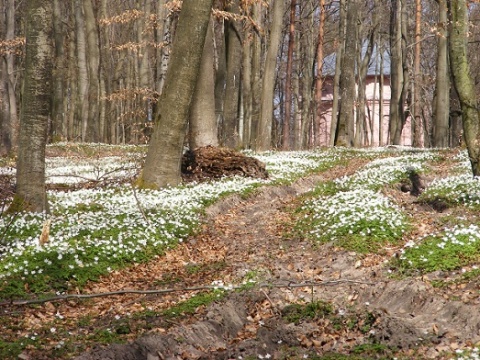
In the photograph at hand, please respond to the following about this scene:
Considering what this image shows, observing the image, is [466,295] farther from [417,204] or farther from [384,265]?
[417,204]

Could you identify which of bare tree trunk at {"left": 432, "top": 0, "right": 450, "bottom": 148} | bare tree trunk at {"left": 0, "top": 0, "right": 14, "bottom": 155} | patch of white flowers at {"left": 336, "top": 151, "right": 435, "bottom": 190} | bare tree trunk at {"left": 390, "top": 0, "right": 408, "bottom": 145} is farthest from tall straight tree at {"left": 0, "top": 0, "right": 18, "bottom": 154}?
bare tree trunk at {"left": 390, "top": 0, "right": 408, "bottom": 145}

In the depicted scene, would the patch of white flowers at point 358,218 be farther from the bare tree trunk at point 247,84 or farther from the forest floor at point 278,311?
the bare tree trunk at point 247,84

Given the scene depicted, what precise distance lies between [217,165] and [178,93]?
459cm

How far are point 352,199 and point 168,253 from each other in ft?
17.1

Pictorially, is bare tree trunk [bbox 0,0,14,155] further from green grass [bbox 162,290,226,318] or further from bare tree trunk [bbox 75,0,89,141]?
green grass [bbox 162,290,226,318]

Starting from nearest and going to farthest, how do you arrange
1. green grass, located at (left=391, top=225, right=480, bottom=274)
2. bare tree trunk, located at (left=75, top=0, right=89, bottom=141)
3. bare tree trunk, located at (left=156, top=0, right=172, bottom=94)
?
green grass, located at (left=391, top=225, right=480, bottom=274)
bare tree trunk, located at (left=156, top=0, right=172, bottom=94)
bare tree trunk, located at (left=75, top=0, right=89, bottom=141)

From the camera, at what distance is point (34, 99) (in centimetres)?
1130

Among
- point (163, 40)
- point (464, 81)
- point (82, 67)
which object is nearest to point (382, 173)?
point (464, 81)

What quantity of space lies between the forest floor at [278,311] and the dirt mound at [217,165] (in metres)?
7.10

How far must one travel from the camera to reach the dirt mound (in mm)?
18750

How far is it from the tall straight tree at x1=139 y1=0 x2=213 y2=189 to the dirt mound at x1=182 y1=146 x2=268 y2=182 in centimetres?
302

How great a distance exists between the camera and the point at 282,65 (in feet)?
179

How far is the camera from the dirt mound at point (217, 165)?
1875cm

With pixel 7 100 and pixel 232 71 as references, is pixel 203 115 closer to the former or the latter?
pixel 232 71
